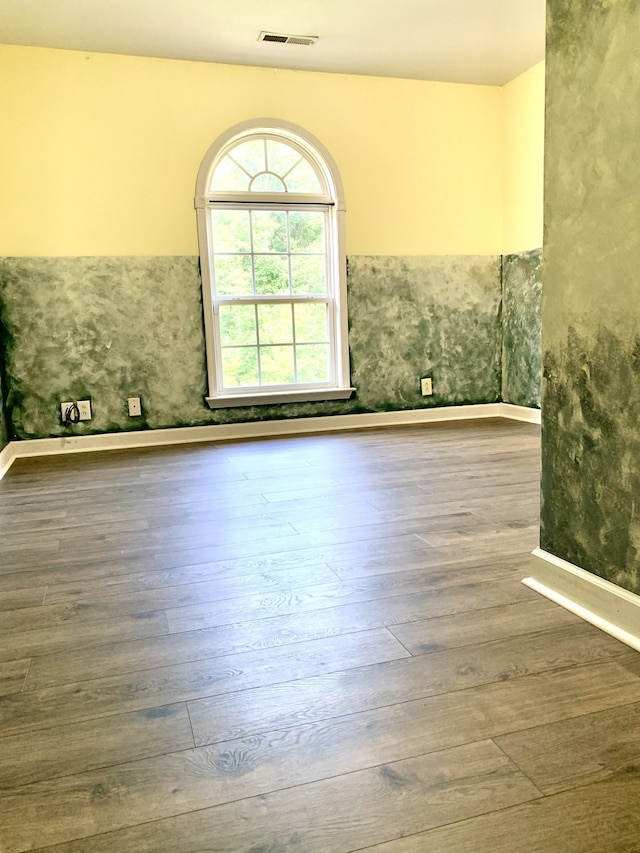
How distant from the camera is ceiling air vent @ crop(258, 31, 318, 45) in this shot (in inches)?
157

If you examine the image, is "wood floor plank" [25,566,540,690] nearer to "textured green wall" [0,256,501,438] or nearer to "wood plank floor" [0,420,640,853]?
"wood plank floor" [0,420,640,853]

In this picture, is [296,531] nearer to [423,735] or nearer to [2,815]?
[423,735]

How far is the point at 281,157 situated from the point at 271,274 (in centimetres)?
89

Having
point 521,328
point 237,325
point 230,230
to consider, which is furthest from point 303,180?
point 521,328

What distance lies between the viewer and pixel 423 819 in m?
1.02

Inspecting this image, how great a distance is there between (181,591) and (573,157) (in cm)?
172

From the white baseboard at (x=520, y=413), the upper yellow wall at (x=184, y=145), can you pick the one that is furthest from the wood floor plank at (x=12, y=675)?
the white baseboard at (x=520, y=413)

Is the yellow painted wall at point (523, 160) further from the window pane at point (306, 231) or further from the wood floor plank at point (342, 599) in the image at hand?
the wood floor plank at point (342, 599)

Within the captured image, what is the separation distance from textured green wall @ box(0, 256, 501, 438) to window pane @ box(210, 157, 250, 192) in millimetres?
621

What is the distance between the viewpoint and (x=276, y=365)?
4.84 meters

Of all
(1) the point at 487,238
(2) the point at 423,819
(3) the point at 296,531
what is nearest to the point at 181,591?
(3) the point at 296,531

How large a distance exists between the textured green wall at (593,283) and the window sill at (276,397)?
3.09 m

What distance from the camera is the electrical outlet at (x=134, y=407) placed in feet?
14.7

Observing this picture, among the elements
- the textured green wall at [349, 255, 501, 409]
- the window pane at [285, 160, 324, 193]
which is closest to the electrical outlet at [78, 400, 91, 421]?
the textured green wall at [349, 255, 501, 409]
